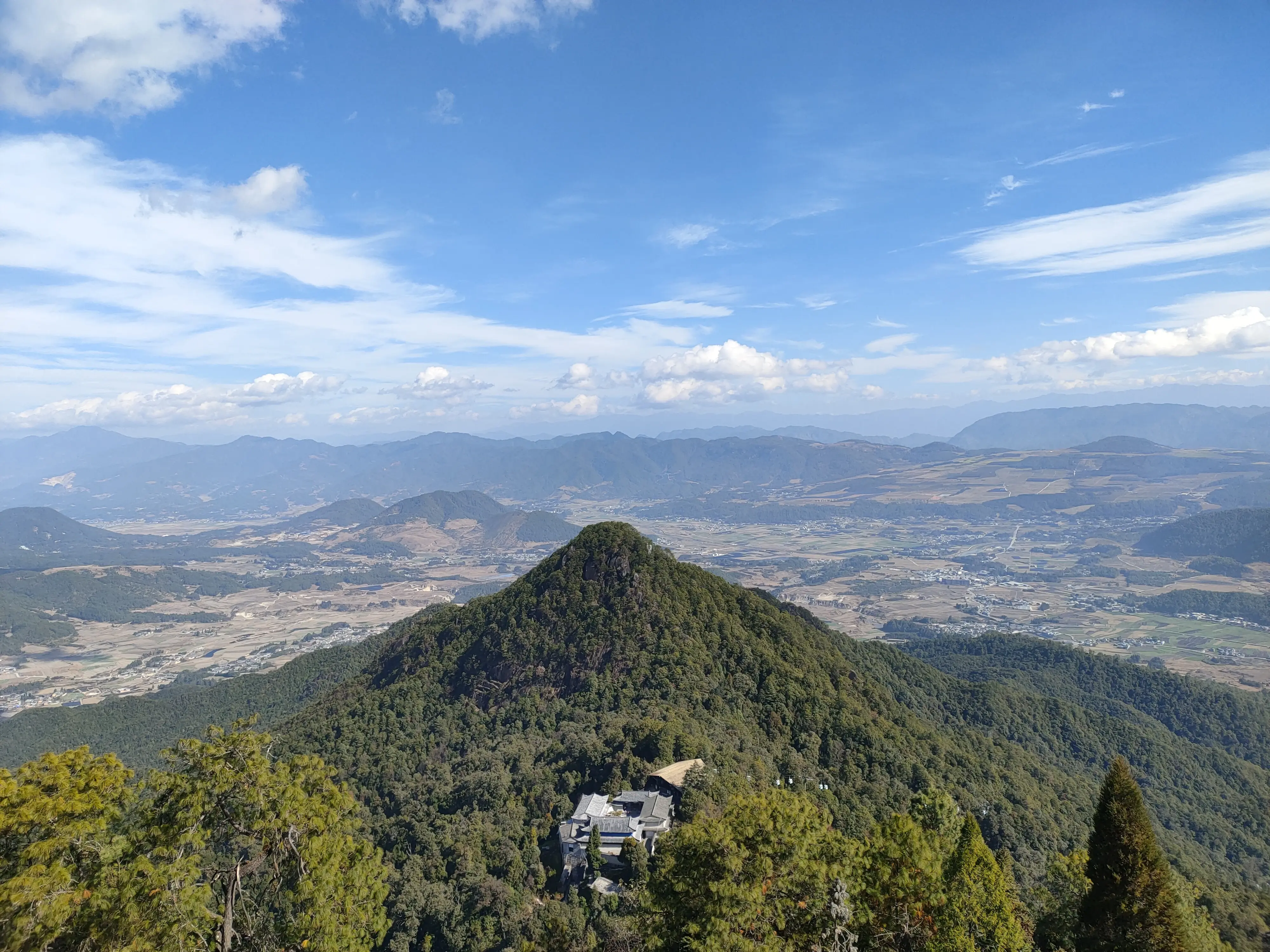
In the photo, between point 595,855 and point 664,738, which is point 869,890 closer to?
point 595,855

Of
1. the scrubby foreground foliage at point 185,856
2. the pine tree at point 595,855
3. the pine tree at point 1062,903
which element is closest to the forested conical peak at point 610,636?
the pine tree at point 595,855

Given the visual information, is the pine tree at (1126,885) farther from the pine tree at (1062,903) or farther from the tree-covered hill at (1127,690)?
the tree-covered hill at (1127,690)

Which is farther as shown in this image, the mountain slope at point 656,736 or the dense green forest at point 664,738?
the mountain slope at point 656,736

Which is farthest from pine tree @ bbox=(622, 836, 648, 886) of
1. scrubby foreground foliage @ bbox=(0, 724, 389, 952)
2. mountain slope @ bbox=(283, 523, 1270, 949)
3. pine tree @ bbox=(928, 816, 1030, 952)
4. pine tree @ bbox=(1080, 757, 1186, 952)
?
pine tree @ bbox=(1080, 757, 1186, 952)

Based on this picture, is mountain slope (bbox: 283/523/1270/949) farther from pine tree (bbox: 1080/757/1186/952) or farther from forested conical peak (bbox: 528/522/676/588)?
pine tree (bbox: 1080/757/1186/952)

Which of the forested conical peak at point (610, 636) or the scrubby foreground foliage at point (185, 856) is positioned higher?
the scrubby foreground foliage at point (185, 856)

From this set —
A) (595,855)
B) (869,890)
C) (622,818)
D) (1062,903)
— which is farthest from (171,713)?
(1062,903)

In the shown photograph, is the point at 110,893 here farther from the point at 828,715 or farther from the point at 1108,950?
the point at 828,715
